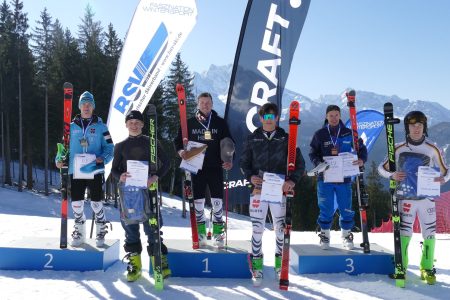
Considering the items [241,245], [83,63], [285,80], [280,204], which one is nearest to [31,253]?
[241,245]

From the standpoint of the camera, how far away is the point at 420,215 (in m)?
4.99

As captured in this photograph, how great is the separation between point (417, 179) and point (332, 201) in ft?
3.94

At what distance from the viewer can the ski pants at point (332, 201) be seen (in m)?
5.58

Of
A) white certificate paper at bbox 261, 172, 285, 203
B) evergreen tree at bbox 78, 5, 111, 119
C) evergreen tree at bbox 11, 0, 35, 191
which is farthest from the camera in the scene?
evergreen tree at bbox 11, 0, 35, 191

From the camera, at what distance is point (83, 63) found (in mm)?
28250

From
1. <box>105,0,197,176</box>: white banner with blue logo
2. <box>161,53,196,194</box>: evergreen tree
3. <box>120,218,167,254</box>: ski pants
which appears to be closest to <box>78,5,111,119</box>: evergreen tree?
<box>161,53,196,194</box>: evergreen tree

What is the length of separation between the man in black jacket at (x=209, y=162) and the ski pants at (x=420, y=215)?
92.7 inches

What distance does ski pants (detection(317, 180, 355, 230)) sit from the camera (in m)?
5.58

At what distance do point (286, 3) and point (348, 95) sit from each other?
95.3 inches

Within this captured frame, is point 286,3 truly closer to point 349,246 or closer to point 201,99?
point 201,99

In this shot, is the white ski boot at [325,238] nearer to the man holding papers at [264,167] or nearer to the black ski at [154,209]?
the man holding papers at [264,167]

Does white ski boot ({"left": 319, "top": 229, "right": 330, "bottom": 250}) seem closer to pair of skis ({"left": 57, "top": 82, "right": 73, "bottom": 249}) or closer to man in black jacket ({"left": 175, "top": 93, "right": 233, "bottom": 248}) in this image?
man in black jacket ({"left": 175, "top": 93, "right": 233, "bottom": 248})

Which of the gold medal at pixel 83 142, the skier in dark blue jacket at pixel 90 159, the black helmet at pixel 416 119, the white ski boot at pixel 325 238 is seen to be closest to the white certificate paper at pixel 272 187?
the white ski boot at pixel 325 238

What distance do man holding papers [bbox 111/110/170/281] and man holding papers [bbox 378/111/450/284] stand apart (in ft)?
9.90
